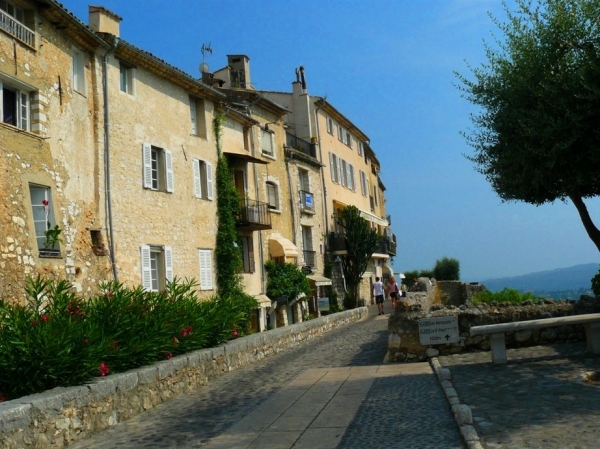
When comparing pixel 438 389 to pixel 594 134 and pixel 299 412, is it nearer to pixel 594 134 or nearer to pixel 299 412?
pixel 299 412

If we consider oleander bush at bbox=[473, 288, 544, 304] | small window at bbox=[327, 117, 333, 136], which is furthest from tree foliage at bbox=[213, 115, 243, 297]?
small window at bbox=[327, 117, 333, 136]

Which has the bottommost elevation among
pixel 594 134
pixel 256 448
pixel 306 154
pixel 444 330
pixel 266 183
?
pixel 256 448

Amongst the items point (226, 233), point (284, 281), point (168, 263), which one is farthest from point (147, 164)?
point (284, 281)

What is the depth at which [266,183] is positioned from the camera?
99.6 ft

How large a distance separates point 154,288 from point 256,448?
1513 centimetres

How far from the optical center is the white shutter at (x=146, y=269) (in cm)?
2016

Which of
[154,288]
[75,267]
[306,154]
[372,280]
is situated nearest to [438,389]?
[75,267]

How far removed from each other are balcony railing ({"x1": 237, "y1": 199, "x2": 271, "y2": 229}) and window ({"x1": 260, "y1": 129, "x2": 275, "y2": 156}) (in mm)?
3294

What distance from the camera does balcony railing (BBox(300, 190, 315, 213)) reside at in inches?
1332

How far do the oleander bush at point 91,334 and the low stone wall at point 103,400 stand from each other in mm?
260

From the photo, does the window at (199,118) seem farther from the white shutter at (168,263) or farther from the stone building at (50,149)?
the stone building at (50,149)

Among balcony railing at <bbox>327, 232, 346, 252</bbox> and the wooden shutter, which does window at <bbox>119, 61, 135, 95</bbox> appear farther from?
the wooden shutter

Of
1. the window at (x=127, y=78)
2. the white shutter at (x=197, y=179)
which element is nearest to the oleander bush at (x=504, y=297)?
the white shutter at (x=197, y=179)

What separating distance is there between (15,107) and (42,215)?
274 cm
